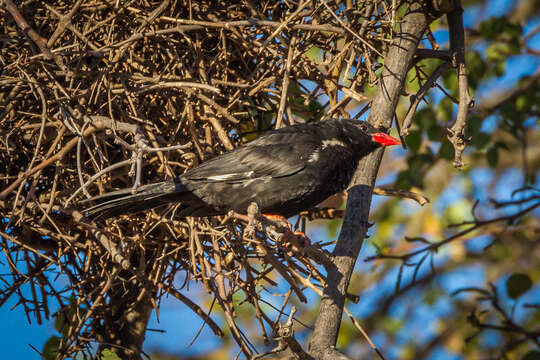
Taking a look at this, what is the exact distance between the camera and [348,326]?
647 centimetres

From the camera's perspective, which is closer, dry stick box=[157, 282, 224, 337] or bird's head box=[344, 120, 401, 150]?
dry stick box=[157, 282, 224, 337]

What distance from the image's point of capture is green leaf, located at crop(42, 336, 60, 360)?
329 cm

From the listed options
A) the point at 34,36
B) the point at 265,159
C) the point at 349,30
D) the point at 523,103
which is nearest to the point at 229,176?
the point at 265,159

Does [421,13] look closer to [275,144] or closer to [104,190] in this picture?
[275,144]

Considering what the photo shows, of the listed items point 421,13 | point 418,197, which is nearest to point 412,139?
point 418,197

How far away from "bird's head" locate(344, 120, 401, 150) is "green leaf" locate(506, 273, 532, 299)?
5.40ft

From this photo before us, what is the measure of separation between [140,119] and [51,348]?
147 cm

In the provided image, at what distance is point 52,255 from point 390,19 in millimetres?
2342

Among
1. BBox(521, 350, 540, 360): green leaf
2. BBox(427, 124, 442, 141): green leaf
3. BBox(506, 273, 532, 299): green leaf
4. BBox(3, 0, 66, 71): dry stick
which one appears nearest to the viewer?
BBox(3, 0, 66, 71): dry stick

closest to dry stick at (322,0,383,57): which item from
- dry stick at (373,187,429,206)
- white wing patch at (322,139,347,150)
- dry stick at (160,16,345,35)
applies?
dry stick at (160,16,345,35)

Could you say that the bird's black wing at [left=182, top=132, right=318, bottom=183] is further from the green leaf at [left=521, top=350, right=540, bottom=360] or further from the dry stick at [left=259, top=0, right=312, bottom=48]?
the green leaf at [left=521, top=350, right=540, bottom=360]

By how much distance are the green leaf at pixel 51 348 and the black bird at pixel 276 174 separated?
0.96 metres

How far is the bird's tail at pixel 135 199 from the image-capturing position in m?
2.87

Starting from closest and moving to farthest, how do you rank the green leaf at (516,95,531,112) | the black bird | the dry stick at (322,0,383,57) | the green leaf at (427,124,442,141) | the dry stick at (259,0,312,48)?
the dry stick at (322,0,383,57), the dry stick at (259,0,312,48), the black bird, the green leaf at (427,124,442,141), the green leaf at (516,95,531,112)
